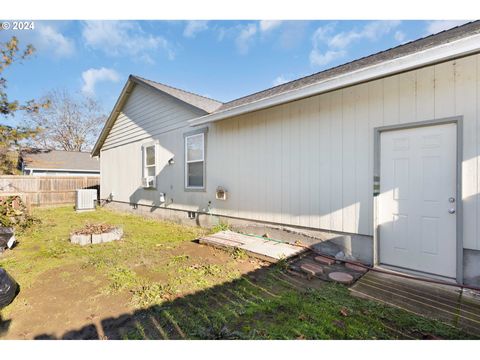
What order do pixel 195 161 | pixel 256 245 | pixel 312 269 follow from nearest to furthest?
pixel 312 269
pixel 256 245
pixel 195 161

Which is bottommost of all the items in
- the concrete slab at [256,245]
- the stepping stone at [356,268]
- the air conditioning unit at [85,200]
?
the stepping stone at [356,268]

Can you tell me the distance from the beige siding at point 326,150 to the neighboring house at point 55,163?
1674 cm

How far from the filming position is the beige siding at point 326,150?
308 centimetres

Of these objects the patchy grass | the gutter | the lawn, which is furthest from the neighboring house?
the patchy grass

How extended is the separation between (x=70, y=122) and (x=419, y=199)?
31015 mm

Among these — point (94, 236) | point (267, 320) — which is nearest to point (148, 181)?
point (94, 236)

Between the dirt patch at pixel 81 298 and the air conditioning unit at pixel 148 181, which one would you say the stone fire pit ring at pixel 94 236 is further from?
the air conditioning unit at pixel 148 181

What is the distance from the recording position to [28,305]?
2.73 metres

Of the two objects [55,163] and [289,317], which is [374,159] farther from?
[55,163]

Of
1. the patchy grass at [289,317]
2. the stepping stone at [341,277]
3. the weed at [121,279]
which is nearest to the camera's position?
the patchy grass at [289,317]

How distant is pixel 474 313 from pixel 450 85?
2.82 meters

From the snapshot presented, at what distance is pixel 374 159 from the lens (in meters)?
3.76

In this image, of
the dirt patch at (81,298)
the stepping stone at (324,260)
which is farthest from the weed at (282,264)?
the stepping stone at (324,260)
